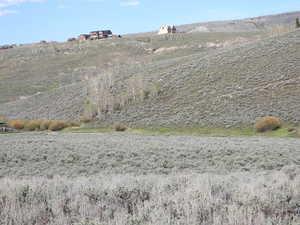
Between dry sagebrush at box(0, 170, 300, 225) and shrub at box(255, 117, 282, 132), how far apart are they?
22.7 metres

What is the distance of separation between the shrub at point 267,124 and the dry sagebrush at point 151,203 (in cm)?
2273

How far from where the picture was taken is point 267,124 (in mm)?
27984

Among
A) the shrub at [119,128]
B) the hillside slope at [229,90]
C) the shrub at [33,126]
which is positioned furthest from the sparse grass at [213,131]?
the shrub at [33,126]

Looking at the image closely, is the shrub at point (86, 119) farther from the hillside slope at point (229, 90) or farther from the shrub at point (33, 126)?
the shrub at point (33, 126)

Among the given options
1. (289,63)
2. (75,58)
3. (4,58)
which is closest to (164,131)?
(289,63)

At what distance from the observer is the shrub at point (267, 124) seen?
91.7 ft

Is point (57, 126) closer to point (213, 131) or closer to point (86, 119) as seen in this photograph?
point (86, 119)

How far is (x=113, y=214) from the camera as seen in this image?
16.2ft

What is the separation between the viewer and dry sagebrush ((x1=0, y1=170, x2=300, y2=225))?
453cm

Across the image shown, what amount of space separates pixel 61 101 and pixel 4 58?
5930 centimetres

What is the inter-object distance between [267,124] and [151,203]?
24.5m

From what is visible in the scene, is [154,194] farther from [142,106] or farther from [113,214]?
[142,106]

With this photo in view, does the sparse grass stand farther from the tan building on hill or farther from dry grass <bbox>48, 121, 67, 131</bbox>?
the tan building on hill

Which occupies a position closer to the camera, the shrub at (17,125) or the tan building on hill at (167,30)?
the shrub at (17,125)
